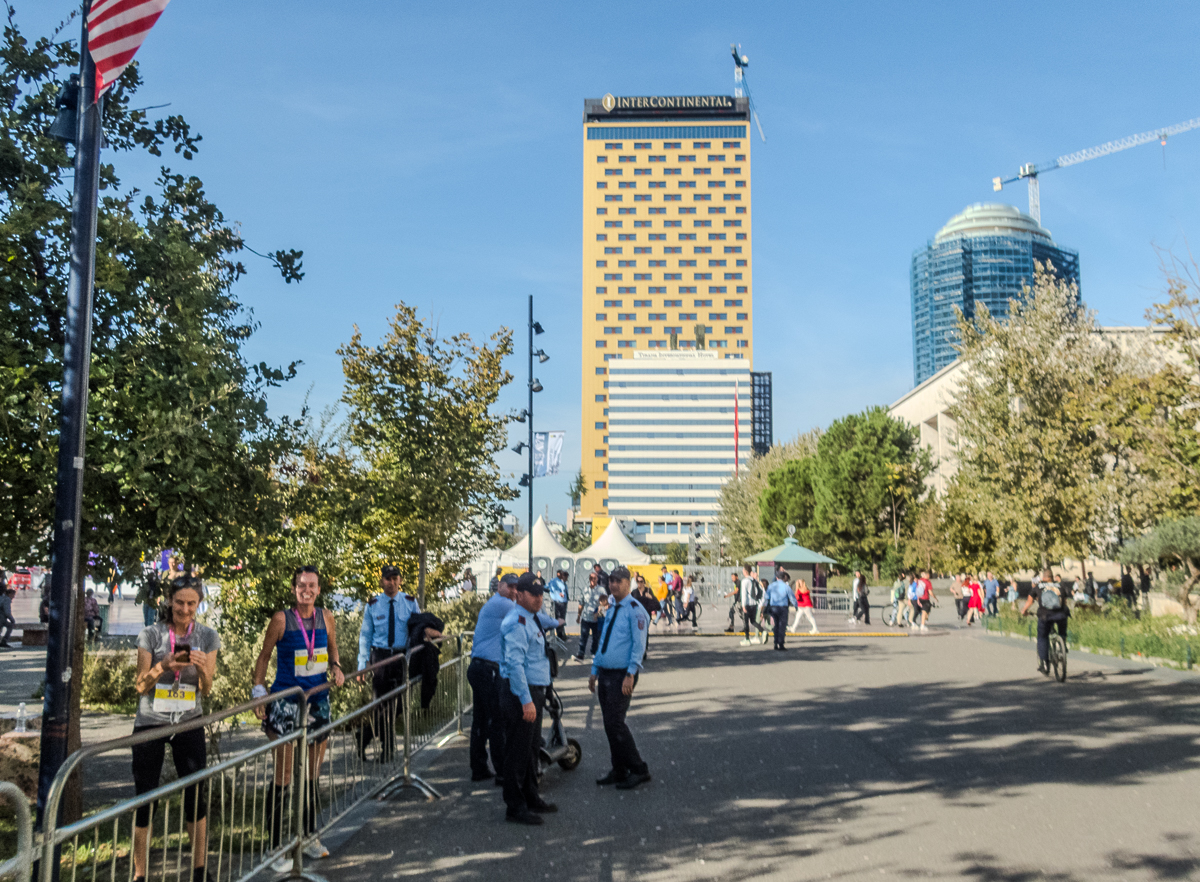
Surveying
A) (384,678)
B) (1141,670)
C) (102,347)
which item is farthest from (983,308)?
(102,347)

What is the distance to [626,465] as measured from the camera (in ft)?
→ 523

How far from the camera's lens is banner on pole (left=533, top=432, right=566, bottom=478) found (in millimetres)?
28403

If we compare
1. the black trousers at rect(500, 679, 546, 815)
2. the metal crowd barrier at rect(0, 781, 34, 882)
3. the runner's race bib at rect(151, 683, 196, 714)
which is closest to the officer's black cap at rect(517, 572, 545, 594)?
the black trousers at rect(500, 679, 546, 815)

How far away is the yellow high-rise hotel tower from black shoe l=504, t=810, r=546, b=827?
15063cm

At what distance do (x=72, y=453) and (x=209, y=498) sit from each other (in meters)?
1.78

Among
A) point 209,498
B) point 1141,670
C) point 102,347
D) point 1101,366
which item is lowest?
point 1141,670

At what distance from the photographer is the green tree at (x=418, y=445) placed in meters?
17.4

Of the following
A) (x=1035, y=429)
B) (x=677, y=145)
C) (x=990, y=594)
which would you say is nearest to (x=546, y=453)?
(x=1035, y=429)

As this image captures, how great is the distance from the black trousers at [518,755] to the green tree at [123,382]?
2.25 m

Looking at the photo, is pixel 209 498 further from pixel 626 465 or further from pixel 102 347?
pixel 626 465

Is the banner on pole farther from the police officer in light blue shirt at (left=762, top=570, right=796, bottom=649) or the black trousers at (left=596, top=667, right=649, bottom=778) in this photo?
the black trousers at (left=596, top=667, right=649, bottom=778)

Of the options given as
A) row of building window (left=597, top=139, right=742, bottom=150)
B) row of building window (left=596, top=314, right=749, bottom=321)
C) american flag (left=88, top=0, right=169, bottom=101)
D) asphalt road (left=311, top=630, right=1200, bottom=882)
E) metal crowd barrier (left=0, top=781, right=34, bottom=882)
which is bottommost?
asphalt road (left=311, top=630, right=1200, bottom=882)

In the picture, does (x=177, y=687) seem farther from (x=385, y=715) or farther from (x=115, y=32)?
(x=115, y=32)

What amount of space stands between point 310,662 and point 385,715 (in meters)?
1.47
